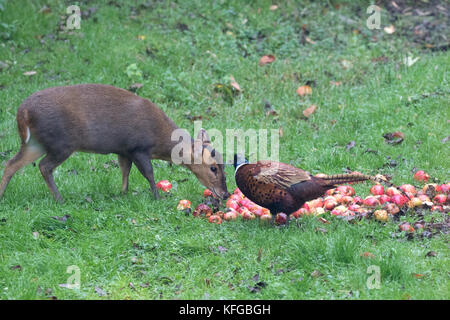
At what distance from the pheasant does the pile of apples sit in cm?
32

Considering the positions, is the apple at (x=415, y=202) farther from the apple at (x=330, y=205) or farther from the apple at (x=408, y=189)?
the apple at (x=330, y=205)

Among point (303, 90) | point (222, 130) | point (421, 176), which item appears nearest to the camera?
point (421, 176)

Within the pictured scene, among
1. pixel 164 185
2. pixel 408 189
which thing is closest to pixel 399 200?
pixel 408 189

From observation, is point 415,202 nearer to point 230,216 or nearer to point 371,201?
point 371,201

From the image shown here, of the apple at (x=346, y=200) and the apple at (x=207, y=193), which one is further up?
the apple at (x=346, y=200)

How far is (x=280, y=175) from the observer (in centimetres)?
578

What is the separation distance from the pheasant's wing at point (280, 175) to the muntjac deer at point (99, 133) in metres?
1.08

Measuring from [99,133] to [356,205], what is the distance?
291 cm

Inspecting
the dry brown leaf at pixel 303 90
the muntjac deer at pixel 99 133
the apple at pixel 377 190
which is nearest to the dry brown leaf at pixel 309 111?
the dry brown leaf at pixel 303 90

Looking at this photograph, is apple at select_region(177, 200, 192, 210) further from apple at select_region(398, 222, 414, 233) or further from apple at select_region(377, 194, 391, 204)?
apple at select_region(398, 222, 414, 233)

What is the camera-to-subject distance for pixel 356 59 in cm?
1053

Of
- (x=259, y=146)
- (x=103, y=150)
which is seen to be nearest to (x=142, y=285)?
(x=103, y=150)

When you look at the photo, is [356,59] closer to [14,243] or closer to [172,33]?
[172,33]

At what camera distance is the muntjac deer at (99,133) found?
6.41 m
